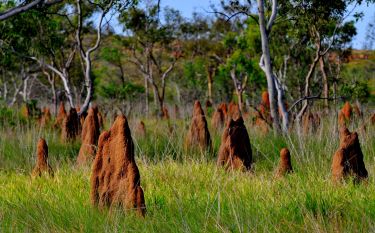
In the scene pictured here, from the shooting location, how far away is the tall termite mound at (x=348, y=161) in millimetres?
6375

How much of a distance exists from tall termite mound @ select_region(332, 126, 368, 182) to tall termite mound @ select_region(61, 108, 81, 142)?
6.62 metres

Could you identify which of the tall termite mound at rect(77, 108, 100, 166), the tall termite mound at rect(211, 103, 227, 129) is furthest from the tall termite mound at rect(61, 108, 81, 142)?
the tall termite mound at rect(211, 103, 227, 129)

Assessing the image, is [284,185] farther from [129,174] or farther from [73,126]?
[73,126]

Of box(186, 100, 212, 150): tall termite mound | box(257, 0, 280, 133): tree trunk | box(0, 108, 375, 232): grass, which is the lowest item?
box(0, 108, 375, 232): grass

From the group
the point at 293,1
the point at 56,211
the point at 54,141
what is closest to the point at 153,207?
the point at 56,211

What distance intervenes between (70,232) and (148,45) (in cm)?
2662

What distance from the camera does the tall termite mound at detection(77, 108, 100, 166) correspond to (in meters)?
8.53

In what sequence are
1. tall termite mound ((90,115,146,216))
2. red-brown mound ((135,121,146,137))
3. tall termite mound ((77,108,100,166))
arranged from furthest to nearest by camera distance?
red-brown mound ((135,121,146,137)) < tall termite mound ((77,108,100,166)) < tall termite mound ((90,115,146,216))

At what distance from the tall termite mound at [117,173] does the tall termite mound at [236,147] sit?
2.54 metres

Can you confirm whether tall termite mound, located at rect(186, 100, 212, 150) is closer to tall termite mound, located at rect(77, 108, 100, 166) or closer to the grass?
tall termite mound, located at rect(77, 108, 100, 166)

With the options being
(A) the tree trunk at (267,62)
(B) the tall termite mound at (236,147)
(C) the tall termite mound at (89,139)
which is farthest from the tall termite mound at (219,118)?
(B) the tall termite mound at (236,147)

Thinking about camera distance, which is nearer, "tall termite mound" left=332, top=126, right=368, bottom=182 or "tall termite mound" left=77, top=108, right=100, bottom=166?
"tall termite mound" left=332, top=126, right=368, bottom=182

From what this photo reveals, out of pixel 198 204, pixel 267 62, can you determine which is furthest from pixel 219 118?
pixel 198 204

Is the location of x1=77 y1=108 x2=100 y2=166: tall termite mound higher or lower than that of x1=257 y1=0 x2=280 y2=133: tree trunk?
lower
